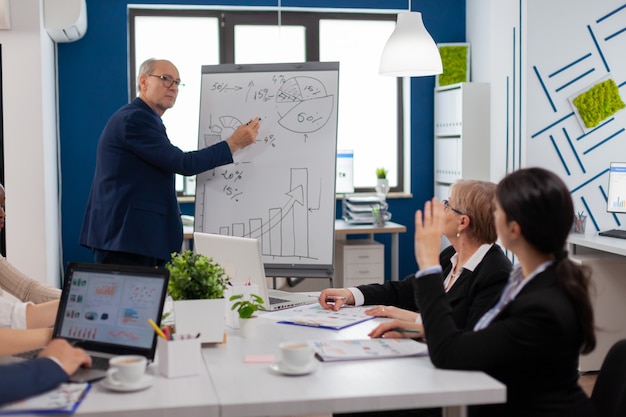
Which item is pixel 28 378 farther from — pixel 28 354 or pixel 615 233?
pixel 615 233

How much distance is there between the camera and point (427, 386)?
1699 mm

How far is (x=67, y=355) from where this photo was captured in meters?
1.74

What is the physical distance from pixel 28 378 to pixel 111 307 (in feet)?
1.11

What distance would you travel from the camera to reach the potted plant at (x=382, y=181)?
6.11 m

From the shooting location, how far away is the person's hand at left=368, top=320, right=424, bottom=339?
7.07 feet

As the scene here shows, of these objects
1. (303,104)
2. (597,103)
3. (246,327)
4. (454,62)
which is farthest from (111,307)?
(454,62)

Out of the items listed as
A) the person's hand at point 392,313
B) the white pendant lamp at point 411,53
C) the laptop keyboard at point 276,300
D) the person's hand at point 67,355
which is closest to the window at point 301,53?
the white pendant lamp at point 411,53

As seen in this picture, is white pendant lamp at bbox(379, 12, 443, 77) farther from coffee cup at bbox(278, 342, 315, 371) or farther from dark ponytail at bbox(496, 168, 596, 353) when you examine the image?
coffee cup at bbox(278, 342, 315, 371)

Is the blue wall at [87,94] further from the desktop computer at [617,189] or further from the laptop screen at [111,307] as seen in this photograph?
the laptop screen at [111,307]

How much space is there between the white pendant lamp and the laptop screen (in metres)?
2.84

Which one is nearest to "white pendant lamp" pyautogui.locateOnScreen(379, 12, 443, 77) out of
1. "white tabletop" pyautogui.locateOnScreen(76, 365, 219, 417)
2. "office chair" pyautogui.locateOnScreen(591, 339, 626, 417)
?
"office chair" pyautogui.locateOnScreen(591, 339, 626, 417)

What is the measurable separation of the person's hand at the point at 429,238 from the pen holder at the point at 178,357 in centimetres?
59

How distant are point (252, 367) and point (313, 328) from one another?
0.48 m

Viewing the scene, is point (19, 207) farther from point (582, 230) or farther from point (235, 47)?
point (582, 230)
